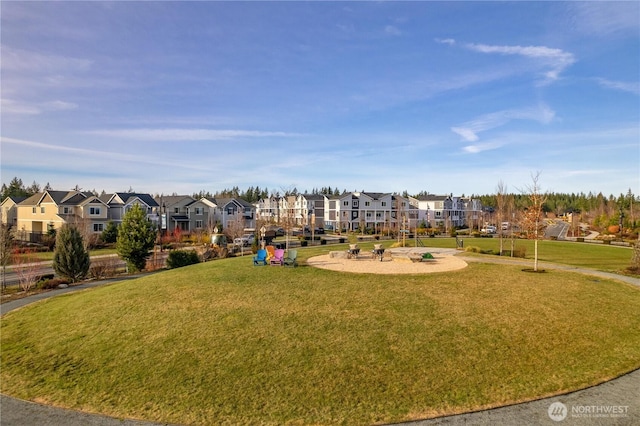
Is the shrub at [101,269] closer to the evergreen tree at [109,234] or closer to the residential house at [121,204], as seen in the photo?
the evergreen tree at [109,234]

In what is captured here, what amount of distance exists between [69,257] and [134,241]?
16.9 feet

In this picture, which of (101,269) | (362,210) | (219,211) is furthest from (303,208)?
(101,269)

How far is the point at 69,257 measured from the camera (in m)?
27.2

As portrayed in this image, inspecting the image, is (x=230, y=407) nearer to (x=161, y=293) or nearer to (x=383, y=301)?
(x=383, y=301)

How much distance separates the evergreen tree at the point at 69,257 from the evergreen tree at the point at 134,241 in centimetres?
367

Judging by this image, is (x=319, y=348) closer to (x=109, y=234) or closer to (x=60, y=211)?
(x=109, y=234)

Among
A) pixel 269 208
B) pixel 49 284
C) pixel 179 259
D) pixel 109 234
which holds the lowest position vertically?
pixel 49 284

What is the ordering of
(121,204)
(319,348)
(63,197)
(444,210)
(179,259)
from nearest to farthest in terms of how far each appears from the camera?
1. (319,348)
2. (179,259)
3. (63,197)
4. (121,204)
5. (444,210)

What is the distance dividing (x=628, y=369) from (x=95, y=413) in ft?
48.8

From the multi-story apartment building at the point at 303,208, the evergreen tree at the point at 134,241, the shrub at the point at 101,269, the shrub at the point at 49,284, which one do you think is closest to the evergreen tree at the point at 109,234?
the shrub at the point at 101,269

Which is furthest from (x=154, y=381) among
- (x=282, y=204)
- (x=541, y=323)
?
(x=282, y=204)

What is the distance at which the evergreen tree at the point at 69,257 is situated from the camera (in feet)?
89.1

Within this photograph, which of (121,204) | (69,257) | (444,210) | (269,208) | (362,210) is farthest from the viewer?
(269,208)

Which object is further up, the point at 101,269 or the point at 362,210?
the point at 362,210
